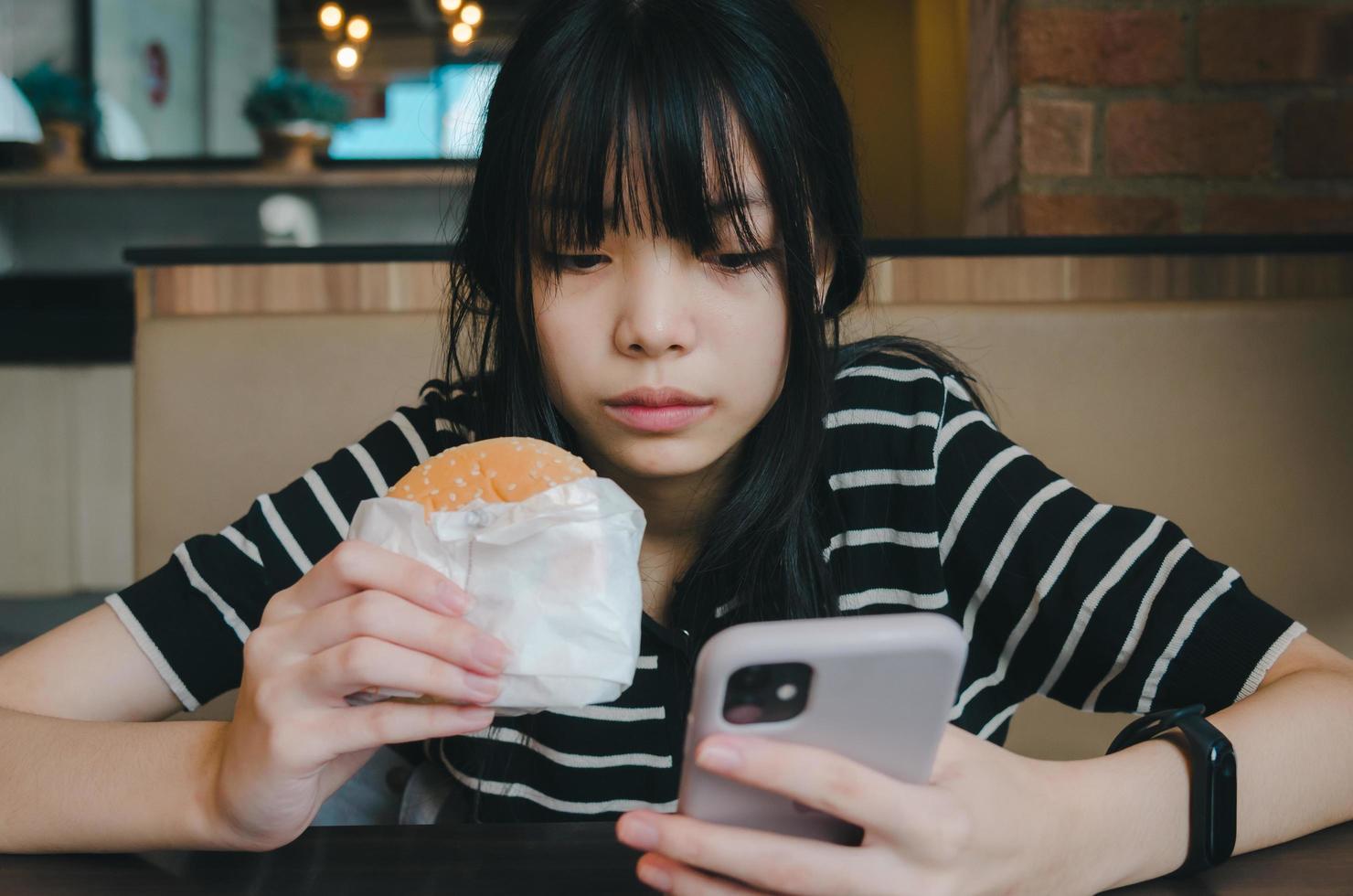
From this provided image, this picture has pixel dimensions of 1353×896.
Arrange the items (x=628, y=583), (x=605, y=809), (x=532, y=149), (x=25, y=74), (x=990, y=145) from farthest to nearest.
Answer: (x=25, y=74) < (x=990, y=145) < (x=605, y=809) < (x=532, y=149) < (x=628, y=583)

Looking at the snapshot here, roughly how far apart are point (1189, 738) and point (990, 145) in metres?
1.43

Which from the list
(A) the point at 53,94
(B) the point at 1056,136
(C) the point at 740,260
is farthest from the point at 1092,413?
(A) the point at 53,94

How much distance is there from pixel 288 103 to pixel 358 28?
133 cm

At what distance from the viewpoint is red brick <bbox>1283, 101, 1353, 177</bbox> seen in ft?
4.80

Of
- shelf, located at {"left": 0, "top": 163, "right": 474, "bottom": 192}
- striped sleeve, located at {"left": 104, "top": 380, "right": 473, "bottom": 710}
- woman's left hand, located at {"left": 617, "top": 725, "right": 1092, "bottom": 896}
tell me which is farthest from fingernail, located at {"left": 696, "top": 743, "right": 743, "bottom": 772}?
shelf, located at {"left": 0, "top": 163, "right": 474, "bottom": 192}

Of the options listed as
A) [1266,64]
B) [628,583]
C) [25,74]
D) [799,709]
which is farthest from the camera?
[25,74]

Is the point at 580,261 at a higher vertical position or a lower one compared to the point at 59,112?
lower

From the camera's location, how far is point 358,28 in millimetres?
5023

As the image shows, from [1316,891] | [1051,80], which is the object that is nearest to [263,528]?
[1316,891]

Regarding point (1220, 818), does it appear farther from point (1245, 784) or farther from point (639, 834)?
point (639, 834)

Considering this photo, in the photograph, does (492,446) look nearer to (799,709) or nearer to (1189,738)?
(799,709)

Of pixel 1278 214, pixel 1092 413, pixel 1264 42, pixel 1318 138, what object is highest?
pixel 1264 42

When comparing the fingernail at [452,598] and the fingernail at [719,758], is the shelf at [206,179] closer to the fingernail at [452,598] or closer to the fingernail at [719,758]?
the fingernail at [452,598]

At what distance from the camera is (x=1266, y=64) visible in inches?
57.4
